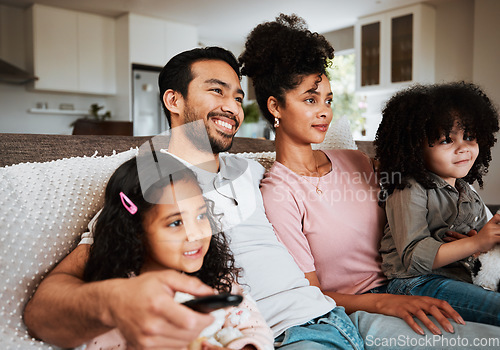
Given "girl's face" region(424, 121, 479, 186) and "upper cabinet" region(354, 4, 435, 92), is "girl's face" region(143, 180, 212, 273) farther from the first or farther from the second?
"upper cabinet" region(354, 4, 435, 92)

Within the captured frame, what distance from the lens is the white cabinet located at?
19.6 ft

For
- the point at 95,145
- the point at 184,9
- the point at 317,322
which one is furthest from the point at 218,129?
the point at 184,9

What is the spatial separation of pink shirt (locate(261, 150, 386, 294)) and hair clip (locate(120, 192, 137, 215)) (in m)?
0.58

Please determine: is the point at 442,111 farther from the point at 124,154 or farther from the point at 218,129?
the point at 124,154

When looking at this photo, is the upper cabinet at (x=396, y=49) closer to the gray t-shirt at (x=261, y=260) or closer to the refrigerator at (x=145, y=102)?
the refrigerator at (x=145, y=102)

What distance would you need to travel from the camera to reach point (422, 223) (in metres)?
1.16

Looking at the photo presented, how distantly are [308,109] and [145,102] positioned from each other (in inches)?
204

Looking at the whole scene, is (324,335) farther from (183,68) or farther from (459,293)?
(183,68)

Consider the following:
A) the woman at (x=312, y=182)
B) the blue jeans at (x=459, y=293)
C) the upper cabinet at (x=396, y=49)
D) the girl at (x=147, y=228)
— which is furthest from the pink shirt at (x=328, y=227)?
the upper cabinet at (x=396, y=49)

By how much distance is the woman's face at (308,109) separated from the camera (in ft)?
4.25

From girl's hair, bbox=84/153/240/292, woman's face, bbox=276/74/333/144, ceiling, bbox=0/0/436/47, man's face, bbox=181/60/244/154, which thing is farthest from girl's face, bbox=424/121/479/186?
ceiling, bbox=0/0/436/47

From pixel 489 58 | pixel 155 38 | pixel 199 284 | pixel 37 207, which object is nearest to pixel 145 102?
pixel 155 38

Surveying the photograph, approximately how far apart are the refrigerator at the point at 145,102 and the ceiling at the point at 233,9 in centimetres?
84

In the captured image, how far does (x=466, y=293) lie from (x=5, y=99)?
6.16 m
